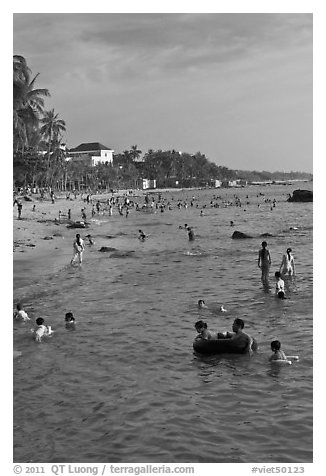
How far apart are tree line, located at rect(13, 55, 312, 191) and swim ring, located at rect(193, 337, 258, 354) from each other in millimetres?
10948

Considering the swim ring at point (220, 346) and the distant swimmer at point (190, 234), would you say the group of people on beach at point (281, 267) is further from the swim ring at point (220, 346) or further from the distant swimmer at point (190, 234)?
the distant swimmer at point (190, 234)

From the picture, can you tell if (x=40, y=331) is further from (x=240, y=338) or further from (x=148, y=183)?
(x=148, y=183)

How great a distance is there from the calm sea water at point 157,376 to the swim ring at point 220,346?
14 centimetres

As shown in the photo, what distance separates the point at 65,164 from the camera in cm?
7688

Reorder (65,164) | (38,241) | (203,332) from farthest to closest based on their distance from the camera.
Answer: (65,164)
(38,241)
(203,332)

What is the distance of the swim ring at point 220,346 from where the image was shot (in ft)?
36.0

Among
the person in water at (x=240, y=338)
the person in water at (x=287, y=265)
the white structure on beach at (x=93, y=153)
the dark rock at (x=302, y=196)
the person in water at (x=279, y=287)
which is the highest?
the white structure on beach at (x=93, y=153)

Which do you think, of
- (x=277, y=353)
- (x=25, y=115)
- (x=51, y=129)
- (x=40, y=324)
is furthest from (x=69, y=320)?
(x=51, y=129)

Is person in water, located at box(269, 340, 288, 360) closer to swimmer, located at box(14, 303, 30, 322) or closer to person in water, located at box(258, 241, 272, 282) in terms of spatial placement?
swimmer, located at box(14, 303, 30, 322)

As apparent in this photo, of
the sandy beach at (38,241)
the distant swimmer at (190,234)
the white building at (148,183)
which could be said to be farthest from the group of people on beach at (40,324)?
the white building at (148,183)

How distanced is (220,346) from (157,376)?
64.5 inches

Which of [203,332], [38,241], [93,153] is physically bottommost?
[203,332]
